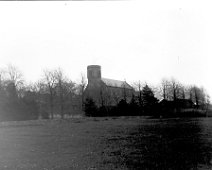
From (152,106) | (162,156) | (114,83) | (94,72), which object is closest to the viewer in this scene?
(162,156)


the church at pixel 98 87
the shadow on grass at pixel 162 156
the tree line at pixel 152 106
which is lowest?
the shadow on grass at pixel 162 156

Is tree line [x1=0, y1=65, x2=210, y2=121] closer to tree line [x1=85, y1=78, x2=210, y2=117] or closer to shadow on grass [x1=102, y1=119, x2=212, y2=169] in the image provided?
tree line [x1=85, y1=78, x2=210, y2=117]

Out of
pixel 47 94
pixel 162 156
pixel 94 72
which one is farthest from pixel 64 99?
pixel 162 156

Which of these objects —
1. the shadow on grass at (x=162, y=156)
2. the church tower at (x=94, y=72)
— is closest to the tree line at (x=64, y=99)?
the church tower at (x=94, y=72)

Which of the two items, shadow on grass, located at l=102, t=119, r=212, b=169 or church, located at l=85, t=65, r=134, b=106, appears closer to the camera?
shadow on grass, located at l=102, t=119, r=212, b=169

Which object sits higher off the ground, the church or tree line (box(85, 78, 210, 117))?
the church

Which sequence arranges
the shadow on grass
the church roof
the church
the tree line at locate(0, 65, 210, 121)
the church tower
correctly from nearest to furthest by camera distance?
the shadow on grass, the tree line at locate(0, 65, 210, 121), the church, the church tower, the church roof

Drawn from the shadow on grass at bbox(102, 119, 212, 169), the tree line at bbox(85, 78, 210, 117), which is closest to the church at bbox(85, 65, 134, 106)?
the tree line at bbox(85, 78, 210, 117)

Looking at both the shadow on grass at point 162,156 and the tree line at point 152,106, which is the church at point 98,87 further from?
the shadow on grass at point 162,156

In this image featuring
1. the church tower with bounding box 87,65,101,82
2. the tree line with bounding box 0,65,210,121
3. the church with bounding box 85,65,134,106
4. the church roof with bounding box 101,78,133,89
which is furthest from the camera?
the church roof with bounding box 101,78,133,89

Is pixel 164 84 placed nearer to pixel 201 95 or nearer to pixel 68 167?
pixel 201 95

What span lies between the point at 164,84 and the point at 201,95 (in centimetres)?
1480

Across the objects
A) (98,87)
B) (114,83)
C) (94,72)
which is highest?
(94,72)

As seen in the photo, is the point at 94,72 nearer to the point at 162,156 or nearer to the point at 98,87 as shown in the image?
the point at 98,87
